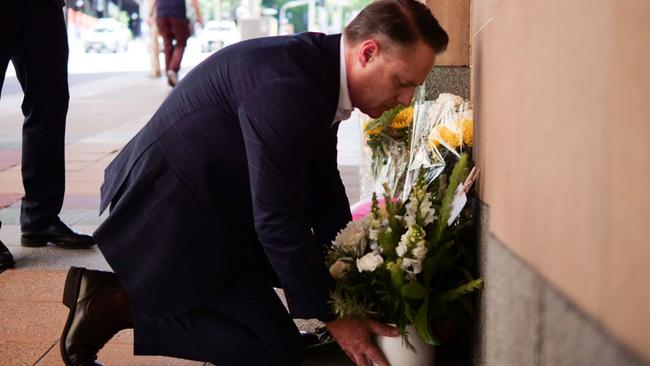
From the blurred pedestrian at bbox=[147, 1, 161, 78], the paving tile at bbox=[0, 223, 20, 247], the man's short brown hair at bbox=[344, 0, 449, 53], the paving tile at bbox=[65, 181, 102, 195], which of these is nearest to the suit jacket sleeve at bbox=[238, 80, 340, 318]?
the man's short brown hair at bbox=[344, 0, 449, 53]

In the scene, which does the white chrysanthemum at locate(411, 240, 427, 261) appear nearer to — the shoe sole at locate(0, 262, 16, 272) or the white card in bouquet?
the white card in bouquet

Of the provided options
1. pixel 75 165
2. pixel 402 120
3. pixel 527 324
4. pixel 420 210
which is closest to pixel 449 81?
pixel 402 120

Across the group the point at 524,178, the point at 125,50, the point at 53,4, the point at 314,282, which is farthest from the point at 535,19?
the point at 125,50

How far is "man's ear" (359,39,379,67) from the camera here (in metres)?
2.48

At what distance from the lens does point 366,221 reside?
9.07 feet

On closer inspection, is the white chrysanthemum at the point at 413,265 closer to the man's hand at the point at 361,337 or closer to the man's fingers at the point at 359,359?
the man's hand at the point at 361,337

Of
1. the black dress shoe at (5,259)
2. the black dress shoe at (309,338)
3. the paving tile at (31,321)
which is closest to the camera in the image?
the black dress shoe at (309,338)

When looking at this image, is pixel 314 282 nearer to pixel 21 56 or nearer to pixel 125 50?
pixel 21 56

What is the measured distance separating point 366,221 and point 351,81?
1.45ft

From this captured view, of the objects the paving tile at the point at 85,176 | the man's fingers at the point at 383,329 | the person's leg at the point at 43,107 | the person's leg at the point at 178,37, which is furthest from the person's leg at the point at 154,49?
the man's fingers at the point at 383,329

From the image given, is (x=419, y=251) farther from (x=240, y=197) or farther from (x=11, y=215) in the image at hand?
(x=11, y=215)

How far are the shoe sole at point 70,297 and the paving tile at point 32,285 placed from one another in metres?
0.80

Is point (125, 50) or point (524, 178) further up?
point (524, 178)

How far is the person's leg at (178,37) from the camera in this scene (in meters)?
12.3
